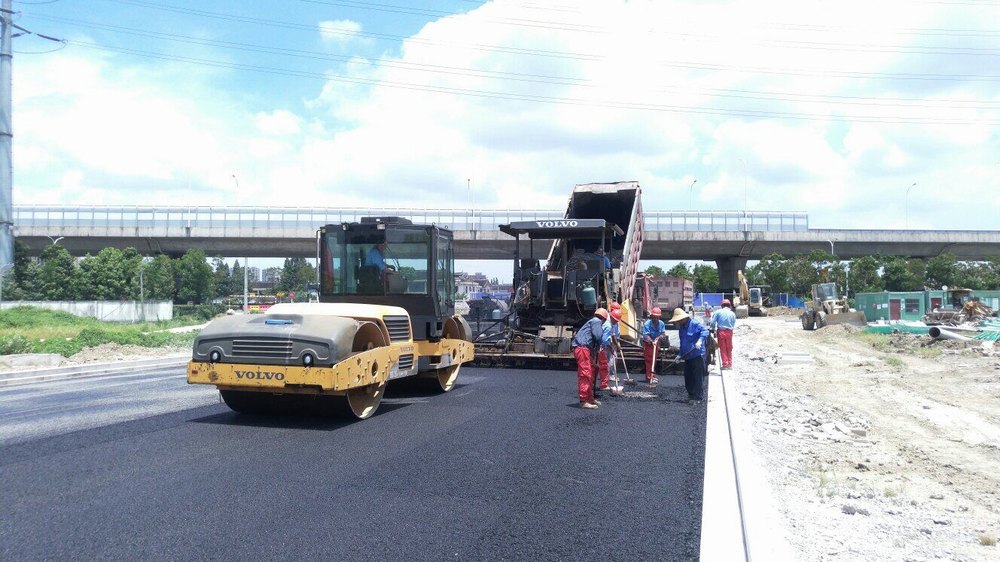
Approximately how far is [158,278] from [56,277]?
19.5ft

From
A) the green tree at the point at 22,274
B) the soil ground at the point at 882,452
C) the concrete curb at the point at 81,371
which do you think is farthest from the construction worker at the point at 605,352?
the green tree at the point at 22,274

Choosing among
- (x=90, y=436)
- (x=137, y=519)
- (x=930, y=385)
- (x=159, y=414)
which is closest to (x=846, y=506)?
(x=137, y=519)

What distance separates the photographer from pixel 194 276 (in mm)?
44375

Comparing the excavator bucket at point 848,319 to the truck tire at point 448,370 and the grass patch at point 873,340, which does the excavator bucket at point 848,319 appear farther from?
the truck tire at point 448,370

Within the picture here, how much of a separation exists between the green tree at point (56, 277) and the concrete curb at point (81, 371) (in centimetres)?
2885

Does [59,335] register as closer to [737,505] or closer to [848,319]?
[737,505]

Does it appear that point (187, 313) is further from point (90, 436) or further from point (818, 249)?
point (818, 249)

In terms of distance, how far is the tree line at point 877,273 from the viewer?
187ft

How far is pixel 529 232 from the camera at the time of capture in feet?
55.3

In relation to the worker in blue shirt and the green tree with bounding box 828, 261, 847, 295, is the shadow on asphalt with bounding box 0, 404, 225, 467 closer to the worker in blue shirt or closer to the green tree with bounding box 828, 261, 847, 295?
the worker in blue shirt

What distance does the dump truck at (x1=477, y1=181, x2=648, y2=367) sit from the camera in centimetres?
1602

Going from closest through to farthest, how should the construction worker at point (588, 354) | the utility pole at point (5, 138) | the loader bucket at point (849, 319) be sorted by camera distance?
the construction worker at point (588, 354) → the utility pole at point (5, 138) → the loader bucket at point (849, 319)

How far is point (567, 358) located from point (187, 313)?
3180 centimetres

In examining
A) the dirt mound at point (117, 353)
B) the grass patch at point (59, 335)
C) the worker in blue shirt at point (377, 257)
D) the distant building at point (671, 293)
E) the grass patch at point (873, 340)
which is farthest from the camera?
the distant building at point (671, 293)
